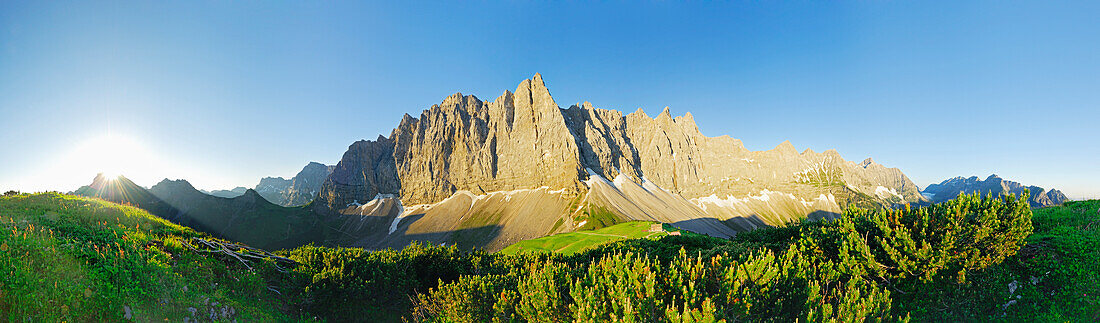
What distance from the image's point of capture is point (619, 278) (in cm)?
1121

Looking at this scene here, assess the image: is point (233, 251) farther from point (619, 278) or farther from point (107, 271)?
point (619, 278)

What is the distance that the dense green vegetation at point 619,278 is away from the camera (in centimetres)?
1034

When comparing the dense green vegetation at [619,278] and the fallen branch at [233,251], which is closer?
the dense green vegetation at [619,278]

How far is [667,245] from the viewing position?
26922 millimetres

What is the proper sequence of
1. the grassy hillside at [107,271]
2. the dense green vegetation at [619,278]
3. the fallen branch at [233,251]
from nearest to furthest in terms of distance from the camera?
Answer: the grassy hillside at [107,271] → the dense green vegetation at [619,278] → the fallen branch at [233,251]

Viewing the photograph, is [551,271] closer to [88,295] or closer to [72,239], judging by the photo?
[88,295]

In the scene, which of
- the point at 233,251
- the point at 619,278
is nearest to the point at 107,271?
the point at 233,251

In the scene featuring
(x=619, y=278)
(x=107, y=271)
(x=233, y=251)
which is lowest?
(x=619, y=278)

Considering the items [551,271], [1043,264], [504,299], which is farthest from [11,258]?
[1043,264]

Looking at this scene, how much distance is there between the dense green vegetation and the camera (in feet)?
33.9

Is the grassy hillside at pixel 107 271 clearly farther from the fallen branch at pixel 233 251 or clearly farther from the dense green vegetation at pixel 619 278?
the fallen branch at pixel 233 251

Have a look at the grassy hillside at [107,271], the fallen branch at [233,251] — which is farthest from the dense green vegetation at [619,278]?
the fallen branch at [233,251]

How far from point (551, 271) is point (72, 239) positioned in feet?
48.7

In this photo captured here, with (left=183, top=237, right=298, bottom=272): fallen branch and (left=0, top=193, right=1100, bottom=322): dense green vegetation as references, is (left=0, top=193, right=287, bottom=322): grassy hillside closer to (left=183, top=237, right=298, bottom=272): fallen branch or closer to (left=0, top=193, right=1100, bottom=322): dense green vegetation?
(left=0, top=193, right=1100, bottom=322): dense green vegetation
